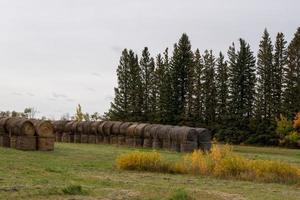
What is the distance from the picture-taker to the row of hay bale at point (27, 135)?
26719 mm

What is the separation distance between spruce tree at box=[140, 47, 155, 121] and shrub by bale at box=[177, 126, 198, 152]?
40.4 metres

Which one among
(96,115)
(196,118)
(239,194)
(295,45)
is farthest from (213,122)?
(239,194)

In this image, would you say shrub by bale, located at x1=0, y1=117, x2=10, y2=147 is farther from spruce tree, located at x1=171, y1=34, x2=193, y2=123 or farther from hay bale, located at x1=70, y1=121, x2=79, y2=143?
spruce tree, located at x1=171, y1=34, x2=193, y2=123

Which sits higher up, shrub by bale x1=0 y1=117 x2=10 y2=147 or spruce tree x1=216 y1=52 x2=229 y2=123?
spruce tree x1=216 y1=52 x2=229 y2=123

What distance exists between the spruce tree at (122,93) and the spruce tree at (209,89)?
11311 millimetres

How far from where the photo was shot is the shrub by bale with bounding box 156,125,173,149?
34.6m

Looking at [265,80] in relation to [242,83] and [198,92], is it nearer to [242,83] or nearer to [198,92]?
[242,83]

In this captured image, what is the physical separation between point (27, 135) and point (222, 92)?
46.9m

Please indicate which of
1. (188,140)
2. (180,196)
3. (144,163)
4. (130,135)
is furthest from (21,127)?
(180,196)

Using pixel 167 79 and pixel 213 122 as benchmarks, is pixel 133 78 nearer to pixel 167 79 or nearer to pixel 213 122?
pixel 167 79

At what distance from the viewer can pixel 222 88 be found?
70.9 m

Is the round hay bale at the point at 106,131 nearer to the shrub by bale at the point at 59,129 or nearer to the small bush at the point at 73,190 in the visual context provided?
the shrub by bale at the point at 59,129

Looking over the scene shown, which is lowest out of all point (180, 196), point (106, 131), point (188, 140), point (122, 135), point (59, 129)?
point (180, 196)

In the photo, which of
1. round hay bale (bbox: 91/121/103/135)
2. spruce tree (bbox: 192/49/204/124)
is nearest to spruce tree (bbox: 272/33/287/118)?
spruce tree (bbox: 192/49/204/124)
